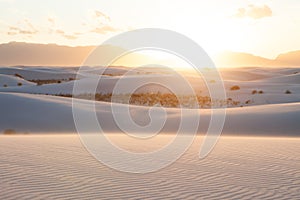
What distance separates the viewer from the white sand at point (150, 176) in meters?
6.32

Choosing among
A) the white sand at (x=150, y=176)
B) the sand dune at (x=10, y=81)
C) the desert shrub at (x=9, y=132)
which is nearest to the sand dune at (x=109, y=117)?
the desert shrub at (x=9, y=132)

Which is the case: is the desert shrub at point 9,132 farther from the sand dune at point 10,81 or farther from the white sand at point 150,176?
the sand dune at point 10,81

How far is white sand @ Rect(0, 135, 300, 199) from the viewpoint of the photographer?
6.32 m

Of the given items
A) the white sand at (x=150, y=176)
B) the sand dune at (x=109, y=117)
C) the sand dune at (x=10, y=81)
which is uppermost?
the sand dune at (x=10, y=81)

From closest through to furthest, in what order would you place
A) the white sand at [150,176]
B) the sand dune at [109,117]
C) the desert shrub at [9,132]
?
the white sand at [150,176], the desert shrub at [9,132], the sand dune at [109,117]

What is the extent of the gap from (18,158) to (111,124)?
952 cm

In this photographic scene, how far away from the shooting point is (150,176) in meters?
7.73

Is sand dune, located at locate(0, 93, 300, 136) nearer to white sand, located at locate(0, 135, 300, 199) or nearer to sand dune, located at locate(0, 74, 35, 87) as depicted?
white sand, located at locate(0, 135, 300, 199)

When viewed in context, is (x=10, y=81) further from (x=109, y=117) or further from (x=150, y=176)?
(x=150, y=176)

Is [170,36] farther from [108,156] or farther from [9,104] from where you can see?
[9,104]

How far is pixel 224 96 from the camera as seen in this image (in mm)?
32250

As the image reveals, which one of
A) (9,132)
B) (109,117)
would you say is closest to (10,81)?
(109,117)

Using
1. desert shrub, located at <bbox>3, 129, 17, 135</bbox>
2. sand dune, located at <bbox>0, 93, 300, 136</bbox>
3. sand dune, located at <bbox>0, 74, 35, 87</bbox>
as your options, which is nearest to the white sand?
desert shrub, located at <bbox>3, 129, 17, 135</bbox>

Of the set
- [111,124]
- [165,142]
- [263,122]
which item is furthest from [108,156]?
[263,122]
